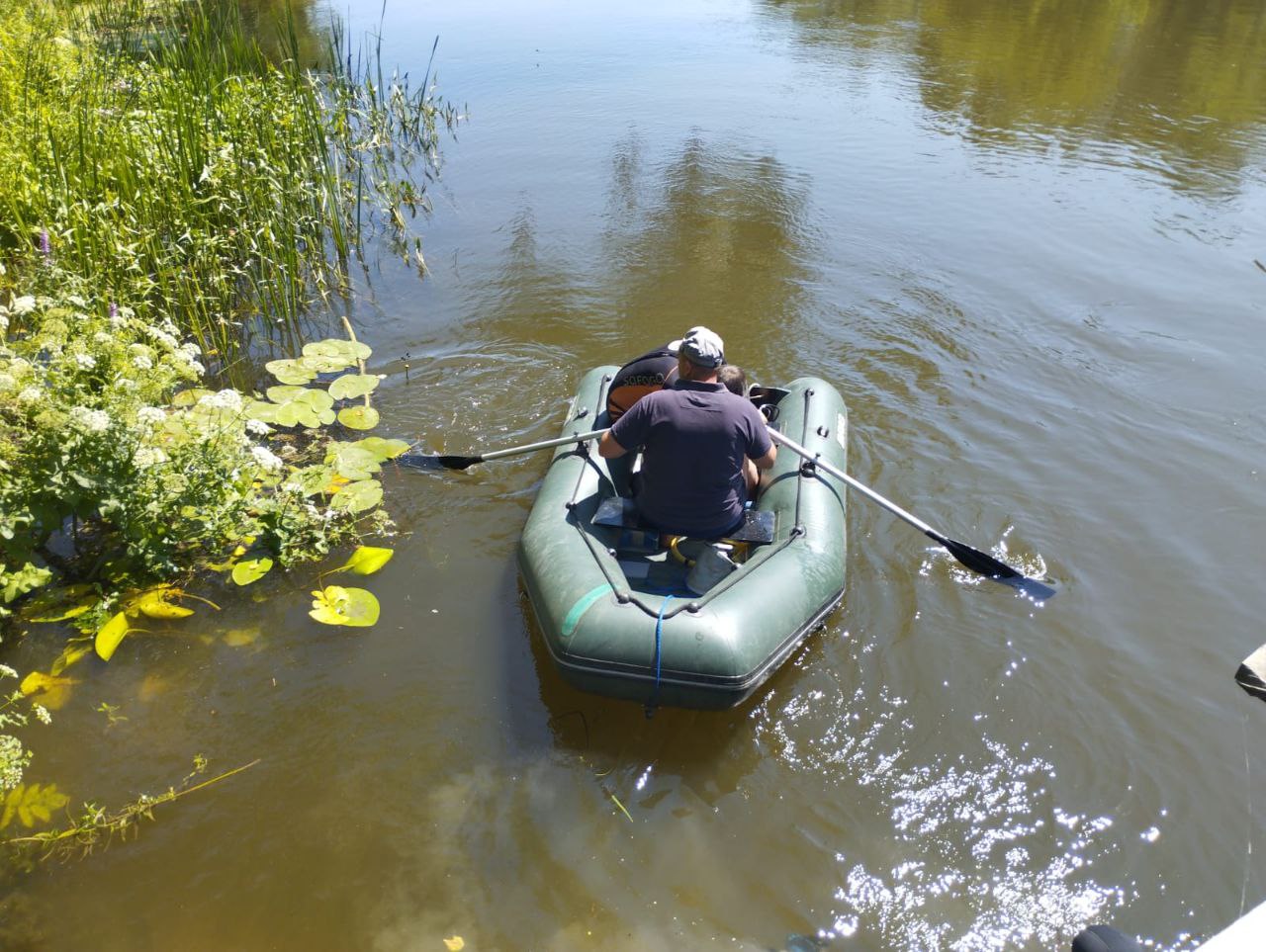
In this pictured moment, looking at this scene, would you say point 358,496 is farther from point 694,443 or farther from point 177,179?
point 177,179

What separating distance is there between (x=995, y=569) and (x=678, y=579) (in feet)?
5.17

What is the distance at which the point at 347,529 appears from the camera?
4.70 metres

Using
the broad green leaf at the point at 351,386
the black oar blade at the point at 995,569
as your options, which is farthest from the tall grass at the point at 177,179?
the black oar blade at the point at 995,569

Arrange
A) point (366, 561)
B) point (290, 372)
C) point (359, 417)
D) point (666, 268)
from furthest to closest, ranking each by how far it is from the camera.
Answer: point (666, 268), point (290, 372), point (359, 417), point (366, 561)

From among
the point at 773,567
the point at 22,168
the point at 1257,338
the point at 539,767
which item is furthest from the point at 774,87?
the point at 539,767

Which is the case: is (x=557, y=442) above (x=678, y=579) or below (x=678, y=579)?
above

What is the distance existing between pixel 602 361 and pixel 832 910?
4381 millimetres

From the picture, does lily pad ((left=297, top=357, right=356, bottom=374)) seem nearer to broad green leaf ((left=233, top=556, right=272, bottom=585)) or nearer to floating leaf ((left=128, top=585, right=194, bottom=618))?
broad green leaf ((left=233, top=556, right=272, bottom=585))

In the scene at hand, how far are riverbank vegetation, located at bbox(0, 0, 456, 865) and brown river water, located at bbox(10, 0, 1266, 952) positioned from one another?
0.26 meters

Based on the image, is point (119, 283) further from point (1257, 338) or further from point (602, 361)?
point (1257, 338)

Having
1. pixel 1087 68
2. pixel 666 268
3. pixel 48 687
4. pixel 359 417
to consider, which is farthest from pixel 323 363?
pixel 1087 68

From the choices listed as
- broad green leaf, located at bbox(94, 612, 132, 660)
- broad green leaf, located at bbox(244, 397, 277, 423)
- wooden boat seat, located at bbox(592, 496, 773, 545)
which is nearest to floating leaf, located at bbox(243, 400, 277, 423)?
broad green leaf, located at bbox(244, 397, 277, 423)

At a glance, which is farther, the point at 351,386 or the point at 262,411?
the point at 351,386

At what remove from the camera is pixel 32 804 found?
3312mm
